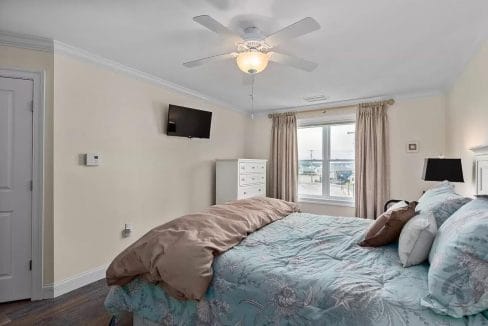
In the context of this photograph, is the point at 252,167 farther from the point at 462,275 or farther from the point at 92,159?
the point at 462,275

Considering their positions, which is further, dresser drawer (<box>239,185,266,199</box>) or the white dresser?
dresser drawer (<box>239,185,266,199</box>)

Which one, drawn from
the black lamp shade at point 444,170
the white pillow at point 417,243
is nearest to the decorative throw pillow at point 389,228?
the white pillow at point 417,243

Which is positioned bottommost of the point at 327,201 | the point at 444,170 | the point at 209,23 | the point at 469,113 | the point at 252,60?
the point at 327,201

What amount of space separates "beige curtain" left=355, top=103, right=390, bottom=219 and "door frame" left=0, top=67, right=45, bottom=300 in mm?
4151

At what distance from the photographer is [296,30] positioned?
1.78 m

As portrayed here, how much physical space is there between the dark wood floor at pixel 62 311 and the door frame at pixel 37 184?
0.14m

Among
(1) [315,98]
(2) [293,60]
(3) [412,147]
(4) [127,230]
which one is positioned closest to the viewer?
(2) [293,60]

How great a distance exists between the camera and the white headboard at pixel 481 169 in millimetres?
2168

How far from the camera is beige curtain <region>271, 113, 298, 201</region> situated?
4.91 m

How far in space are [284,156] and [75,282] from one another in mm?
3617

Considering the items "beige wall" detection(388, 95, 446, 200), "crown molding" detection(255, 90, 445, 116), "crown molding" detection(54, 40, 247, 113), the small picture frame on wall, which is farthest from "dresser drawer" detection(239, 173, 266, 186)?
the small picture frame on wall

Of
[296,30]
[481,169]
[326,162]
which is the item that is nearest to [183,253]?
[296,30]

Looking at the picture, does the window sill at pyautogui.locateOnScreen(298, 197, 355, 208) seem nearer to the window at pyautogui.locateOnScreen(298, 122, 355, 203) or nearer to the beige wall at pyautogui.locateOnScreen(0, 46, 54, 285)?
the window at pyautogui.locateOnScreen(298, 122, 355, 203)

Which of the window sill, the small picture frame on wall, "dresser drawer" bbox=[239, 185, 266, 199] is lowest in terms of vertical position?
the window sill
